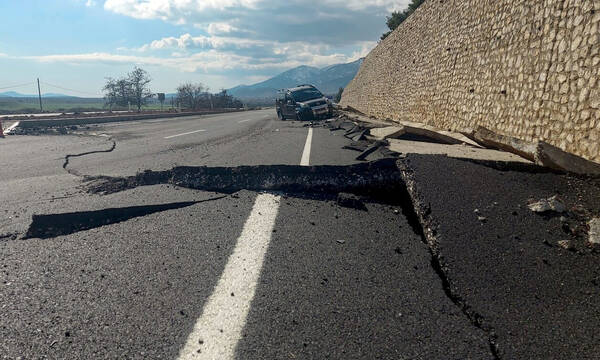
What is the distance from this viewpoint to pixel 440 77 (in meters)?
11.7

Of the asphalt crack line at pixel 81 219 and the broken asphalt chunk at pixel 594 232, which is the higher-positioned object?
the broken asphalt chunk at pixel 594 232

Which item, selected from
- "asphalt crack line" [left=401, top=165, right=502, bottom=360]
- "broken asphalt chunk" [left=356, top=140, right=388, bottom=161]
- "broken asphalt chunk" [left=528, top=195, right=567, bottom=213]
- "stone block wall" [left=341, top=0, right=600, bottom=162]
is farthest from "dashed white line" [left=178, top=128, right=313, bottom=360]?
"stone block wall" [left=341, top=0, right=600, bottom=162]

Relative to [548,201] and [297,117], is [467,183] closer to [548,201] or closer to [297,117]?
[548,201]

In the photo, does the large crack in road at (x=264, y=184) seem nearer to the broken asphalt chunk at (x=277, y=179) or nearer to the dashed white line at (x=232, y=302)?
the broken asphalt chunk at (x=277, y=179)

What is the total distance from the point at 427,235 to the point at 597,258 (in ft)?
4.00

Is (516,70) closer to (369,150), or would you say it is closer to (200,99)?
(369,150)

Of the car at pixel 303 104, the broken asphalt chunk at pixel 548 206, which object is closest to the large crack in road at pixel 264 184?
the broken asphalt chunk at pixel 548 206

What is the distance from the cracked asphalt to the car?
15190 mm

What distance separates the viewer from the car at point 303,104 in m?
19.3

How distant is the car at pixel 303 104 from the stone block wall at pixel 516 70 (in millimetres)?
5987

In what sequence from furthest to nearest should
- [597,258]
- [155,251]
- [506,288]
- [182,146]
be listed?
[182,146]
[155,251]
[597,258]
[506,288]

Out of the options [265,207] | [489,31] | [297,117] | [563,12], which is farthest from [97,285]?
[297,117]

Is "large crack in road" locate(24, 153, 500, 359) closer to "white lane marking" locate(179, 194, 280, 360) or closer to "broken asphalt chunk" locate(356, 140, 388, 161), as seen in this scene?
"broken asphalt chunk" locate(356, 140, 388, 161)

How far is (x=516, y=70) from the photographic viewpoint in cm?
664
